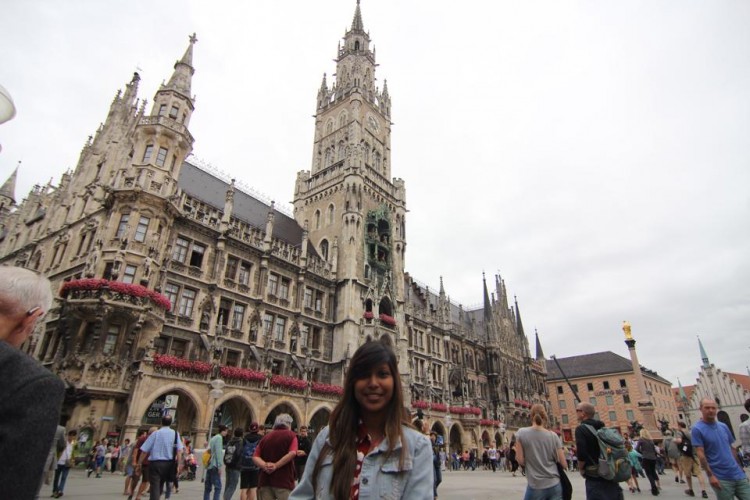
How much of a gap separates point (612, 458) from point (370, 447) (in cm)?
447

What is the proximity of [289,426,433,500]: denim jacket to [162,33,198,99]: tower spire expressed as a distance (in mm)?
30649

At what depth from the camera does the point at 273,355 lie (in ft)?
93.5

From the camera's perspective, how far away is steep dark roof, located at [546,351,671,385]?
221 feet

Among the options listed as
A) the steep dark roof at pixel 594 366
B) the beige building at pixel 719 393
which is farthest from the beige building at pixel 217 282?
the beige building at pixel 719 393

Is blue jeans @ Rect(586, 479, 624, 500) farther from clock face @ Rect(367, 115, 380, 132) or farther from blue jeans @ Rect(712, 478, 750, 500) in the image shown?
clock face @ Rect(367, 115, 380, 132)

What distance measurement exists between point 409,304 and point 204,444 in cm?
2627

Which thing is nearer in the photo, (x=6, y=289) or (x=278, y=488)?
(x=6, y=289)

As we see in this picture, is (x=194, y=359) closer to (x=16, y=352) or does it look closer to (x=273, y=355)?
(x=273, y=355)

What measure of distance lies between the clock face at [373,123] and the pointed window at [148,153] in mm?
25053

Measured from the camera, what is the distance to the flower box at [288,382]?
25.6m

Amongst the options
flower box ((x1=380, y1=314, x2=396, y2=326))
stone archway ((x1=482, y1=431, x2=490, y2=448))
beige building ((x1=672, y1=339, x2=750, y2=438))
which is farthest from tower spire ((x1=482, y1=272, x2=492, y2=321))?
beige building ((x1=672, y1=339, x2=750, y2=438))

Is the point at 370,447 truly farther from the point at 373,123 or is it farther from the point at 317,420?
the point at 373,123

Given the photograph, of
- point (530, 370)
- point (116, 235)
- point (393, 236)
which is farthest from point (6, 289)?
point (530, 370)

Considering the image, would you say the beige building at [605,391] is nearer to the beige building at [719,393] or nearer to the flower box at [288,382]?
the beige building at [719,393]
